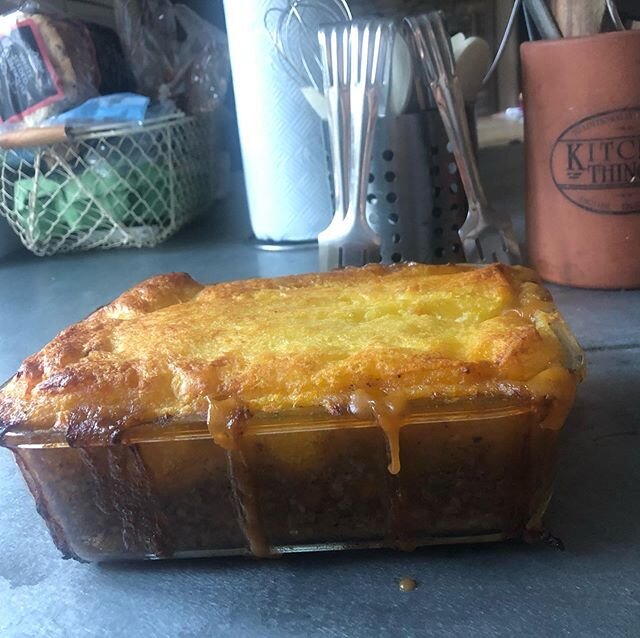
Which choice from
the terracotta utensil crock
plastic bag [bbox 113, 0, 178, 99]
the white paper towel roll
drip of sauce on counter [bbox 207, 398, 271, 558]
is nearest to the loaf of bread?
drip of sauce on counter [bbox 207, 398, 271, 558]

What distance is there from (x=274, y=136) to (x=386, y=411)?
72 cm

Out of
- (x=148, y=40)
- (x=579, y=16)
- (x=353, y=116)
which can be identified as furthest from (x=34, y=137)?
(x=579, y=16)

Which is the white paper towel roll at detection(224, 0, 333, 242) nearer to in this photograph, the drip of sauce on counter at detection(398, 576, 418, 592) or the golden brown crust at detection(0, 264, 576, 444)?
the golden brown crust at detection(0, 264, 576, 444)

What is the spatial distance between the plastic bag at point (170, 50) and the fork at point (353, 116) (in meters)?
0.47

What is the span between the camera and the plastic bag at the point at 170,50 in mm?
1168

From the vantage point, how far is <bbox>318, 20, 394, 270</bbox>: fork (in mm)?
757

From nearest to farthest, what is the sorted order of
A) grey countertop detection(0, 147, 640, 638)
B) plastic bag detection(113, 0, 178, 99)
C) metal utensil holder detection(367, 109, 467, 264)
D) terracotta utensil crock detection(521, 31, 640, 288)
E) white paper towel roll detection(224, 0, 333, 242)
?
1. grey countertop detection(0, 147, 640, 638)
2. terracotta utensil crock detection(521, 31, 640, 288)
3. metal utensil holder detection(367, 109, 467, 264)
4. white paper towel roll detection(224, 0, 333, 242)
5. plastic bag detection(113, 0, 178, 99)

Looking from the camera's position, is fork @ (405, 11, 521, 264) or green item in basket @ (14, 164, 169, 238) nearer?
fork @ (405, 11, 521, 264)

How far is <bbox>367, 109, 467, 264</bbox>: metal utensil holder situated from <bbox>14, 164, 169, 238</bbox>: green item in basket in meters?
0.39

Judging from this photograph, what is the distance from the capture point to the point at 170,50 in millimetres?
1195

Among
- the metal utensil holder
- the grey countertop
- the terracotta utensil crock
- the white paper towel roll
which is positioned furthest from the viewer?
the white paper towel roll

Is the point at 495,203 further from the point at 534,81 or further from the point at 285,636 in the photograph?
the point at 285,636

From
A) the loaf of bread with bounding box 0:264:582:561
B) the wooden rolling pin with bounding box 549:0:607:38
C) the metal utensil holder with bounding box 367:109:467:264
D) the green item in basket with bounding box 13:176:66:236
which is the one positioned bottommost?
the green item in basket with bounding box 13:176:66:236

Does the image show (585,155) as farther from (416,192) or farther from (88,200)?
(88,200)
